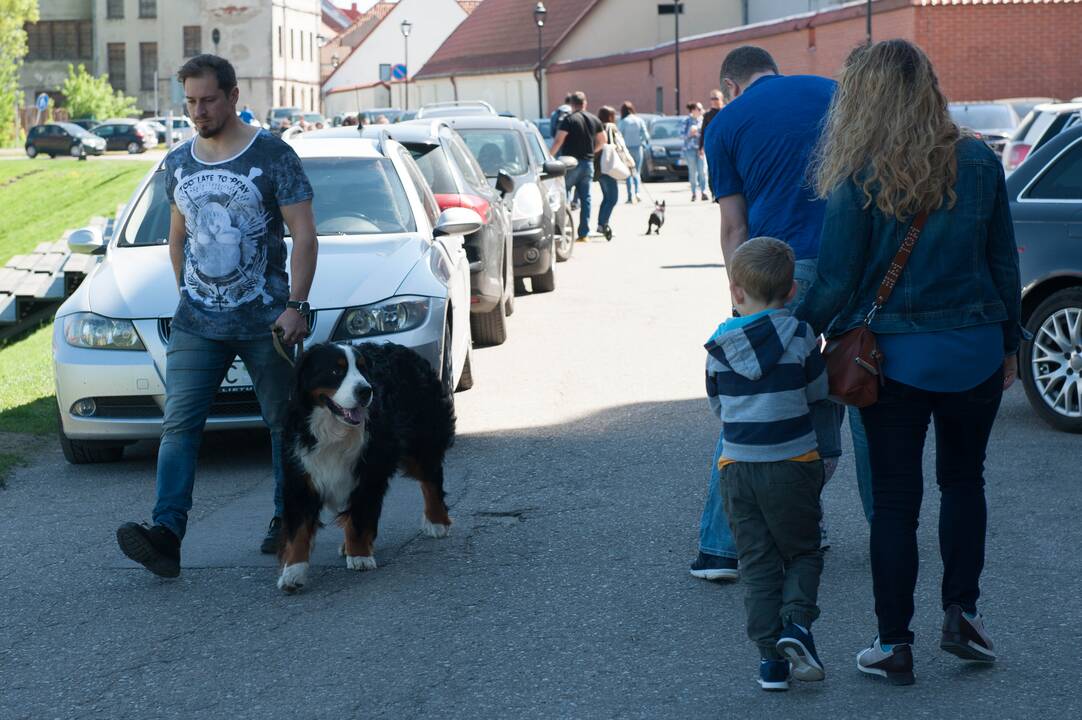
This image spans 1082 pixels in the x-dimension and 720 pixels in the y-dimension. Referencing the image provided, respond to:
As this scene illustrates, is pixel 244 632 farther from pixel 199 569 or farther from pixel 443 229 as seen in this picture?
pixel 443 229

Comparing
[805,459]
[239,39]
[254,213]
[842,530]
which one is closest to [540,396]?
[842,530]

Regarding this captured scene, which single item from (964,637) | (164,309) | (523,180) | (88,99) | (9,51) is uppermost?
(9,51)

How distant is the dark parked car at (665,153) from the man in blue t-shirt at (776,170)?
117 ft

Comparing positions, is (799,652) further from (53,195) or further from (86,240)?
(53,195)

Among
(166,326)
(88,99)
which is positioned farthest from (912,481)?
(88,99)

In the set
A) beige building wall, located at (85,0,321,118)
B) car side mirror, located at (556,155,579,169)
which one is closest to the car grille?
car side mirror, located at (556,155,579,169)

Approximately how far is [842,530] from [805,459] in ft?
7.17

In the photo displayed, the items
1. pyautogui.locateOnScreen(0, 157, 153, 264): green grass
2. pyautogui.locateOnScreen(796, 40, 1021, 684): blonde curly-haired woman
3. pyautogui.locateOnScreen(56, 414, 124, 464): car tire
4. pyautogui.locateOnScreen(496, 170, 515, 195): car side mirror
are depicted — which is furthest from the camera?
pyautogui.locateOnScreen(0, 157, 153, 264): green grass

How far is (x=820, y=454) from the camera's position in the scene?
220 inches

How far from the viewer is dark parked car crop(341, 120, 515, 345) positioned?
1257 centimetres

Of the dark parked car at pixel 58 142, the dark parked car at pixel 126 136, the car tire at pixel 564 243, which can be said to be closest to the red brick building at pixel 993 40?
the car tire at pixel 564 243

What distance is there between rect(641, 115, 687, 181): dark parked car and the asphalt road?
107 feet

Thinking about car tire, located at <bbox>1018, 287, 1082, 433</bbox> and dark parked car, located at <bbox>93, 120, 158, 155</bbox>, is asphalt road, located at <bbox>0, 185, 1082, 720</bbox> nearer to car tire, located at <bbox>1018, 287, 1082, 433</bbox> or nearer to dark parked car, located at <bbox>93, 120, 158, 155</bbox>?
car tire, located at <bbox>1018, 287, 1082, 433</bbox>

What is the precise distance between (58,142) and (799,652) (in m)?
62.2
